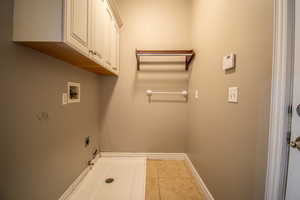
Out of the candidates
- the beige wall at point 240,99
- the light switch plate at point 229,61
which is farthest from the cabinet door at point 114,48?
the light switch plate at point 229,61

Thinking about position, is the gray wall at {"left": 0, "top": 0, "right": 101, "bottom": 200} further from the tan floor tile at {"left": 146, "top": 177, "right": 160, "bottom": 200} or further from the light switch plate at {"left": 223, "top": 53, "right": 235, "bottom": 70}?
the light switch plate at {"left": 223, "top": 53, "right": 235, "bottom": 70}

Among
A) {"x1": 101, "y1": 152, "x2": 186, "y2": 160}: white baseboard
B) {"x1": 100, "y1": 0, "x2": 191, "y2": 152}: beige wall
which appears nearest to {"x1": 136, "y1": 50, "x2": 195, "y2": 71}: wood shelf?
{"x1": 100, "y1": 0, "x2": 191, "y2": 152}: beige wall

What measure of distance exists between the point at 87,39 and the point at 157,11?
162cm

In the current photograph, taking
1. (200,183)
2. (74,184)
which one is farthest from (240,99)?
(74,184)

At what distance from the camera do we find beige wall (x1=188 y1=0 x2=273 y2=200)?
0.78 meters

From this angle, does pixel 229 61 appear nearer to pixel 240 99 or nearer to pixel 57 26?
pixel 240 99

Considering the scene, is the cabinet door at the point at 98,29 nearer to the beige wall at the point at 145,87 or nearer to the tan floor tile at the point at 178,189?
the beige wall at the point at 145,87

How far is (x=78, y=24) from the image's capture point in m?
1.03

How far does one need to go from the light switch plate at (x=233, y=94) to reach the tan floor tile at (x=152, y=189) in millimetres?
1296

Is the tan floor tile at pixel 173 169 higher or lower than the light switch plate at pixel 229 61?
lower

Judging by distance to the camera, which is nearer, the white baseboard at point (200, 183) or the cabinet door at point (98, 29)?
the cabinet door at point (98, 29)

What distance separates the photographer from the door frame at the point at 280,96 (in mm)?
669

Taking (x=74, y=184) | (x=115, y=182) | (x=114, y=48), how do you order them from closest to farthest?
(x=74, y=184) < (x=115, y=182) < (x=114, y=48)

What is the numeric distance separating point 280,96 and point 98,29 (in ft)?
5.28
